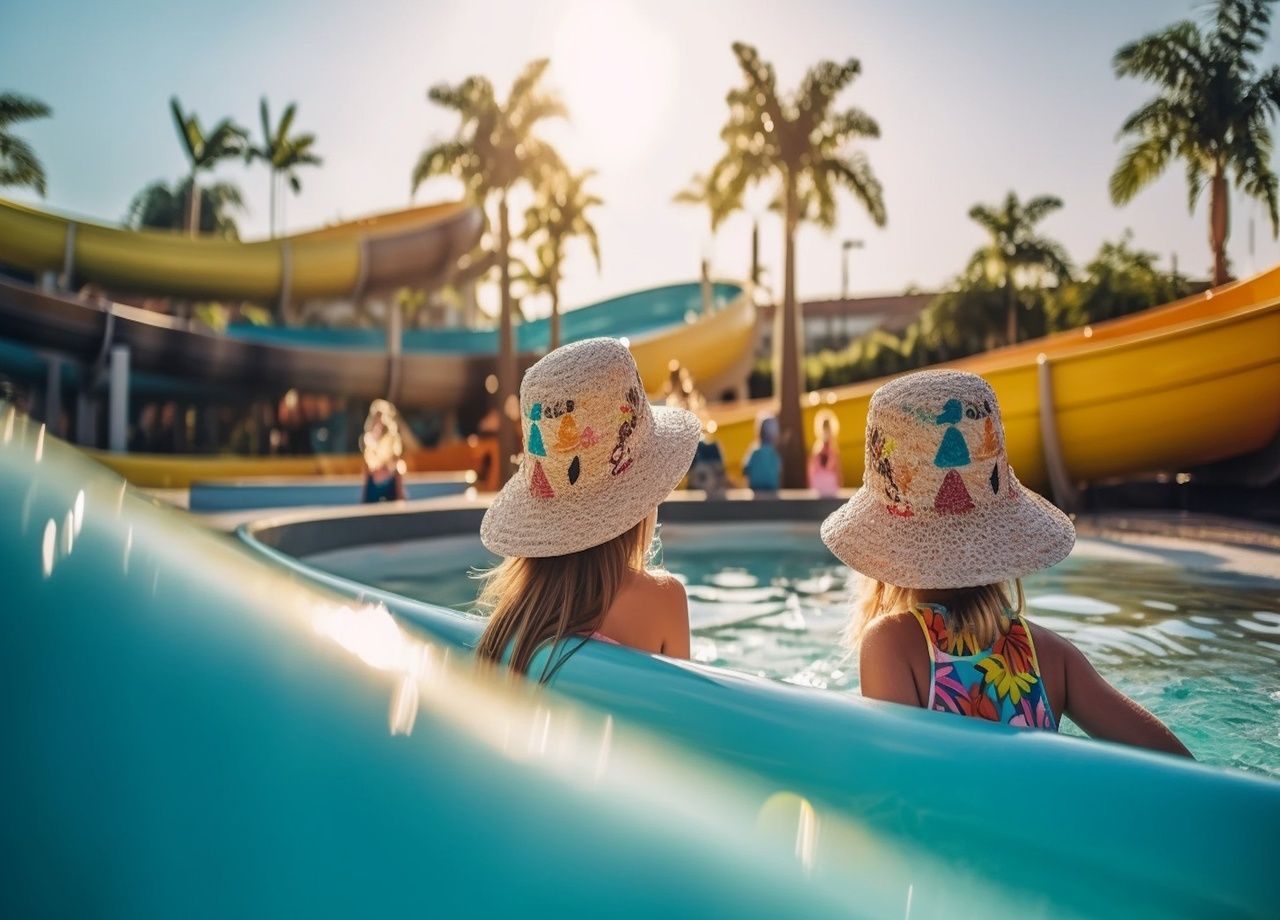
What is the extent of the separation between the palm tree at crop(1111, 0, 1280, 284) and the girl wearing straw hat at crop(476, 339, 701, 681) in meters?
13.1

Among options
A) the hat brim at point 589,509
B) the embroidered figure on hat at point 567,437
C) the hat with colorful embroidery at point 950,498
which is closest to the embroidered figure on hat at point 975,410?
the hat with colorful embroidery at point 950,498

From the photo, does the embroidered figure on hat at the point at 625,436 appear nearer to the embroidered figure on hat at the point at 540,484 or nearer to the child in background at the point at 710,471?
the embroidered figure on hat at the point at 540,484

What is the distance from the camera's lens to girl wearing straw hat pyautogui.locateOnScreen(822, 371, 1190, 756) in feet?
5.38

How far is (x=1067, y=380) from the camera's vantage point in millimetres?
10812

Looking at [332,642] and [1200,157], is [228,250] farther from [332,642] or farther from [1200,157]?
[332,642]

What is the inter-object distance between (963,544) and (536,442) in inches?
31.7

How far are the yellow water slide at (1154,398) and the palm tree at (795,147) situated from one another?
5152 millimetres

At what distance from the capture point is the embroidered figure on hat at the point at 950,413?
1.67m

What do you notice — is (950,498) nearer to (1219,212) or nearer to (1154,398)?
(1154,398)

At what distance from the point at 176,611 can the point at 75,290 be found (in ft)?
67.1

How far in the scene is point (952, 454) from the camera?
170 cm

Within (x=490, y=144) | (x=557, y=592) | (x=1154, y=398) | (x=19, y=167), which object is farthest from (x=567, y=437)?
(x=490, y=144)

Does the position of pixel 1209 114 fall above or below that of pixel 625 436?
above

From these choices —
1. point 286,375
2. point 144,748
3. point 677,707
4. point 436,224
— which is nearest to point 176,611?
point 144,748
